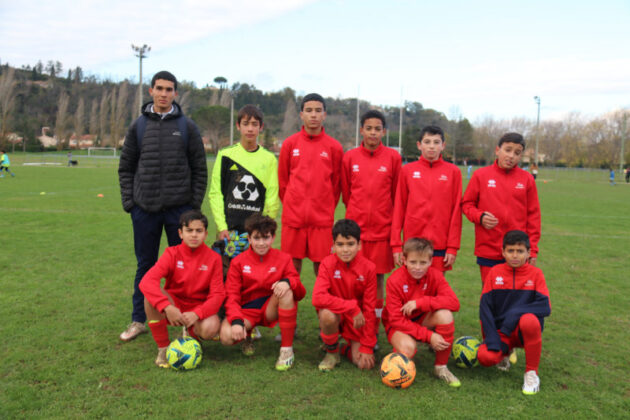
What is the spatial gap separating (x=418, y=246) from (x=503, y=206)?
96 centimetres

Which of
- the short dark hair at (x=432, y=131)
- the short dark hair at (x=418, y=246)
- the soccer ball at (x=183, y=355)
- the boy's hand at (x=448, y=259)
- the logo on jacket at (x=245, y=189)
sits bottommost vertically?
the soccer ball at (x=183, y=355)

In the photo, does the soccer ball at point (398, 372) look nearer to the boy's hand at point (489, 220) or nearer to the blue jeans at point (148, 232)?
the boy's hand at point (489, 220)

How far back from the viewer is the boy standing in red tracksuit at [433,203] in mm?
4078

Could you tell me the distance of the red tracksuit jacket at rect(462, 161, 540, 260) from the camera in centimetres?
406

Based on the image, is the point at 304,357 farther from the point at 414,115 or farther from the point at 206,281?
the point at 414,115

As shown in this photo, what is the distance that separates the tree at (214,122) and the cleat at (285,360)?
2729 inches

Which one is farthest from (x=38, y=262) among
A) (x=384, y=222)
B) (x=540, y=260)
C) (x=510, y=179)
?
(x=540, y=260)

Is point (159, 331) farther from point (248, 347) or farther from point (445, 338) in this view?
point (445, 338)

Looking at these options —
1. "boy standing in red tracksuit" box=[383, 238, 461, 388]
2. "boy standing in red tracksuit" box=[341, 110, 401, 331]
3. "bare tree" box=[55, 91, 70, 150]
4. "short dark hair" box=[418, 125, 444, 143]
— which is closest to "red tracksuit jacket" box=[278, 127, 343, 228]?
"boy standing in red tracksuit" box=[341, 110, 401, 331]

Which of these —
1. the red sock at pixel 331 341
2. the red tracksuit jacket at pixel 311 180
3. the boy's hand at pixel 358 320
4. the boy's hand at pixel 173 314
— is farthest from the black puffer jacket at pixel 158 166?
the boy's hand at pixel 358 320

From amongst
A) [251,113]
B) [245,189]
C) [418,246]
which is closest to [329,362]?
[418,246]

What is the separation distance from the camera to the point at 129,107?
82250 mm

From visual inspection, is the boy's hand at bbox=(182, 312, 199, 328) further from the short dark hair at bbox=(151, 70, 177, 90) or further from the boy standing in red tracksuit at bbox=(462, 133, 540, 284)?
the boy standing in red tracksuit at bbox=(462, 133, 540, 284)

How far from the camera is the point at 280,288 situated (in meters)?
3.82
